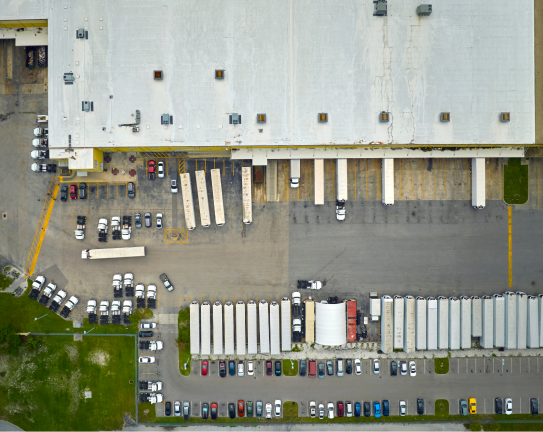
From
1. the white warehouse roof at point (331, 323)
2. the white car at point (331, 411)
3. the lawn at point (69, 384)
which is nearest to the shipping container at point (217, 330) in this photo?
the lawn at point (69, 384)

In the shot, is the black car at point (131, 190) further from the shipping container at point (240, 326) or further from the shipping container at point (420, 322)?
the shipping container at point (420, 322)

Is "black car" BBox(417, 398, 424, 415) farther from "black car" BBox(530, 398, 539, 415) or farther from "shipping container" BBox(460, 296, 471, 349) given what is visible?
"black car" BBox(530, 398, 539, 415)

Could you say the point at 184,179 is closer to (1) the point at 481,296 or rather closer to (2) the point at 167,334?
(2) the point at 167,334

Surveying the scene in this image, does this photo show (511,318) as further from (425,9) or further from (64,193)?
(64,193)

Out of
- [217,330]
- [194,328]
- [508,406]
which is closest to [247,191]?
[217,330]

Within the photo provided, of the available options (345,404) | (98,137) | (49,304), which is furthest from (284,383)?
(98,137)

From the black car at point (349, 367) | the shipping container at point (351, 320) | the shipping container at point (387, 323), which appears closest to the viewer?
the shipping container at point (387, 323)
